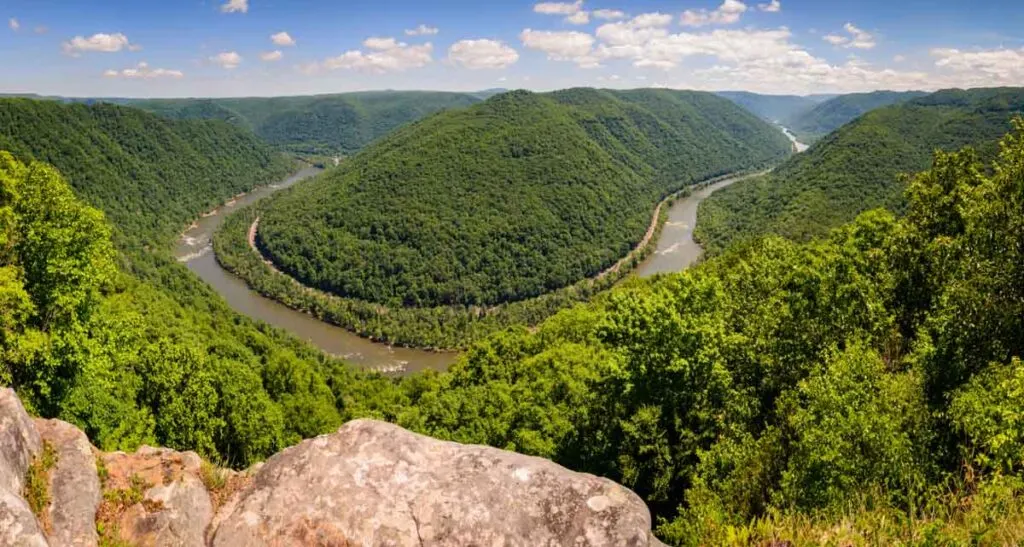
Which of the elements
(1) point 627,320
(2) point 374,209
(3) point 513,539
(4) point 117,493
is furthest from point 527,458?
(2) point 374,209

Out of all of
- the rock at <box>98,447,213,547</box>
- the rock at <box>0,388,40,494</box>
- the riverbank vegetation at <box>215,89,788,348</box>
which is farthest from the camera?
the riverbank vegetation at <box>215,89,788,348</box>

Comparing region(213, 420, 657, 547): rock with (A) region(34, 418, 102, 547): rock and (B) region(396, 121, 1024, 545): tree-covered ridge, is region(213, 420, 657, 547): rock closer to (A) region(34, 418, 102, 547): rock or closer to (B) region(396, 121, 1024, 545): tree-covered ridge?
(A) region(34, 418, 102, 547): rock

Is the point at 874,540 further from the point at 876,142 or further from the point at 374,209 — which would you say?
the point at 876,142

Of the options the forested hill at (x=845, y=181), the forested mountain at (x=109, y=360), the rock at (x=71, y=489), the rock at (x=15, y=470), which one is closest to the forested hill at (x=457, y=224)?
the forested hill at (x=845, y=181)

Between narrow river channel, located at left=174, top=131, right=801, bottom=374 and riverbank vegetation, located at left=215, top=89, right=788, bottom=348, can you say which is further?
riverbank vegetation, located at left=215, top=89, right=788, bottom=348

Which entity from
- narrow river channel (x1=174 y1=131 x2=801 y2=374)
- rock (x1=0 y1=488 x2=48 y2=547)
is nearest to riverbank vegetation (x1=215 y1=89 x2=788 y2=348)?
narrow river channel (x1=174 y1=131 x2=801 y2=374)

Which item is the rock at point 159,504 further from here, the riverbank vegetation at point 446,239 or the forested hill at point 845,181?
the forested hill at point 845,181
